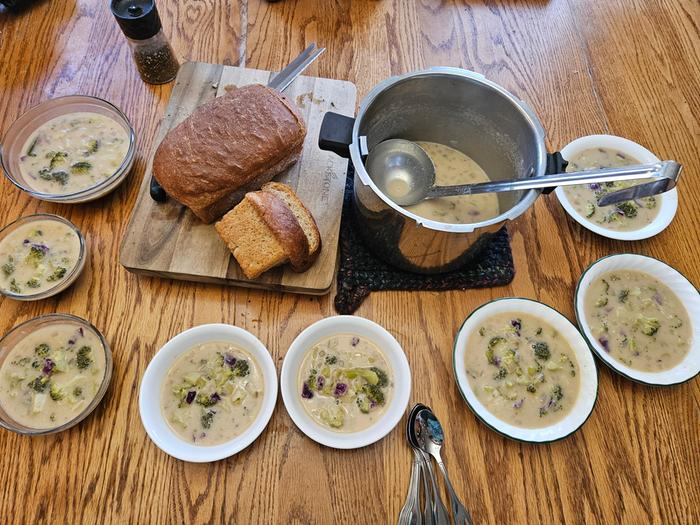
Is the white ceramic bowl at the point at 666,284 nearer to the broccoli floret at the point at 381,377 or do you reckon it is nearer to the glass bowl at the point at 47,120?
the broccoli floret at the point at 381,377

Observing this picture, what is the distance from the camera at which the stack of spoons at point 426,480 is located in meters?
1.18

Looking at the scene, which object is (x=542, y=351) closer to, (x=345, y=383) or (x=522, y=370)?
(x=522, y=370)

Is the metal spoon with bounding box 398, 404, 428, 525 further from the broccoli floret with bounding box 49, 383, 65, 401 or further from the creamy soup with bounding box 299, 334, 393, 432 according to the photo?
the broccoli floret with bounding box 49, 383, 65, 401

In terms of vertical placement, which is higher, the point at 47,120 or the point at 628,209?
the point at 47,120

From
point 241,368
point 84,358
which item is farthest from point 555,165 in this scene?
point 84,358

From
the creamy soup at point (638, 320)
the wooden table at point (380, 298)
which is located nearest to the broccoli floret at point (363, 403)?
the wooden table at point (380, 298)

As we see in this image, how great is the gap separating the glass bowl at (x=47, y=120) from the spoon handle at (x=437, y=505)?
1263 mm

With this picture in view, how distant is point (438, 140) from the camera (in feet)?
5.46

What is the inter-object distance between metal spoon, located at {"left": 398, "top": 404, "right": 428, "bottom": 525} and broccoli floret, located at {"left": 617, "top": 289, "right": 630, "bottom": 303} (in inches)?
27.9

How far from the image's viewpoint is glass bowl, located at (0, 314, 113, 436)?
1168 mm

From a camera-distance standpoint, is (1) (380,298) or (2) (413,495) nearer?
(2) (413,495)

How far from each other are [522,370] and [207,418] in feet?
2.81

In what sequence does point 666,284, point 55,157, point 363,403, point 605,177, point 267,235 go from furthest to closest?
point 55,157 → point 666,284 → point 267,235 → point 363,403 → point 605,177

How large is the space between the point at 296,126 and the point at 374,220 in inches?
16.3
